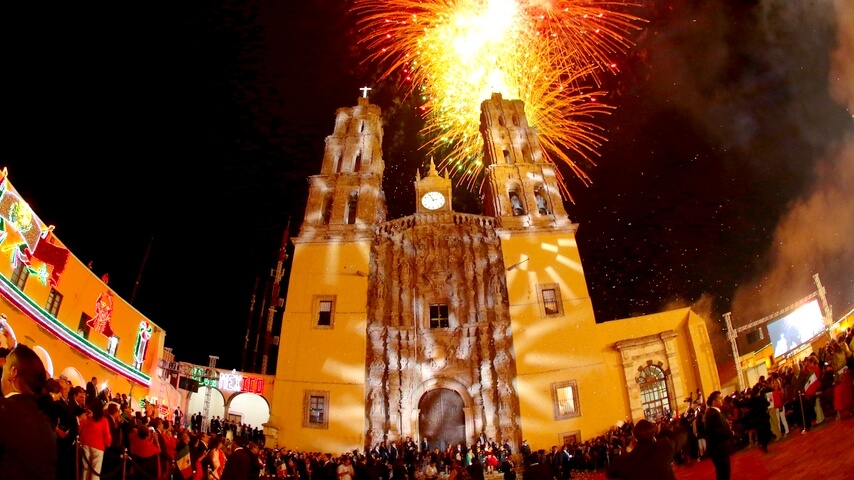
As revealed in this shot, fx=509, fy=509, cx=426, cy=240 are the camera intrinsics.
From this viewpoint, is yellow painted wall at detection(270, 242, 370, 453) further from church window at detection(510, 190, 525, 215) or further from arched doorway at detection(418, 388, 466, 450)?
church window at detection(510, 190, 525, 215)

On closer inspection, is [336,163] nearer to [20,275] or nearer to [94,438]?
[20,275]

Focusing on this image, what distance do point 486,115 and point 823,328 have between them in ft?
76.4

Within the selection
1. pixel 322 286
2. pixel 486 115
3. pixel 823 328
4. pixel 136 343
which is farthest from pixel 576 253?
pixel 136 343

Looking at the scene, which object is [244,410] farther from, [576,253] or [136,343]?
[576,253]

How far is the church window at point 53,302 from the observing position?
1751 cm

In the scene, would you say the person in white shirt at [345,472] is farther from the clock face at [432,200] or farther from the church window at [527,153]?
the church window at [527,153]

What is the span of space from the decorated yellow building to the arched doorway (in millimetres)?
12765

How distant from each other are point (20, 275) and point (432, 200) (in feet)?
62.6

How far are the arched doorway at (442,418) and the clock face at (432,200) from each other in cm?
1031

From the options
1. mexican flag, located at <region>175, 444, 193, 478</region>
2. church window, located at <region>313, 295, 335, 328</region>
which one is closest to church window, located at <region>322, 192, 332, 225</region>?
church window, located at <region>313, 295, 335, 328</region>

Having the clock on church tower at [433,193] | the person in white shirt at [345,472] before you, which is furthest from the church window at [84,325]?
the clock on church tower at [433,193]

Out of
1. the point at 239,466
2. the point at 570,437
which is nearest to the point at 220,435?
the point at 239,466

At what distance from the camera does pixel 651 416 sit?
23.7 meters

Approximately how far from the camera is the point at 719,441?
6875 mm
